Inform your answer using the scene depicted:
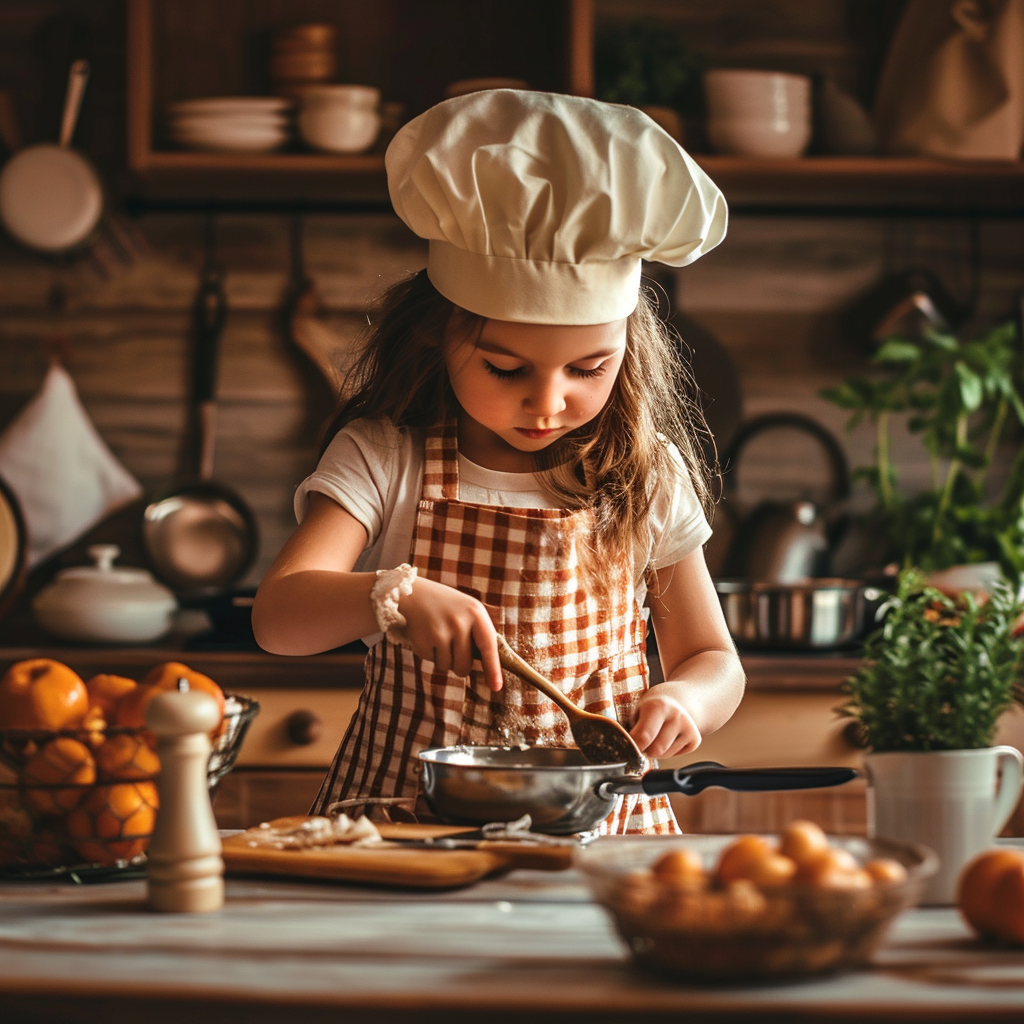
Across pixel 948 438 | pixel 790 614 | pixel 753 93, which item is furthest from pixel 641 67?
pixel 790 614

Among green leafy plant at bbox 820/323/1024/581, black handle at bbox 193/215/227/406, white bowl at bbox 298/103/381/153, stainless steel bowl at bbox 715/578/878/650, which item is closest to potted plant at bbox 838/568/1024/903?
stainless steel bowl at bbox 715/578/878/650

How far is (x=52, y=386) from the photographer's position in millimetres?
2287

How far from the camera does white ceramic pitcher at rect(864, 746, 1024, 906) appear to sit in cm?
73

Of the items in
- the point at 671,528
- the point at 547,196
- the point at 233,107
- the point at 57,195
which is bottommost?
the point at 671,528

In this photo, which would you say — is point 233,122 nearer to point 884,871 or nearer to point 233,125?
point 233,125

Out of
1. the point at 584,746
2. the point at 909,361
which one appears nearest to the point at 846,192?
the point at 909,361

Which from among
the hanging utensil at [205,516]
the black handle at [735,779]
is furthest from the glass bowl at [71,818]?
the hanging utensil at [205,516]

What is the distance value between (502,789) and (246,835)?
17 centimetres

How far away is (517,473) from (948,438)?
123 centimetres

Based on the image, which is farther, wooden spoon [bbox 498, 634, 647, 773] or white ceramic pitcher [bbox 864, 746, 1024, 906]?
wooden spoon [bbox 498, 634, 647, 773]

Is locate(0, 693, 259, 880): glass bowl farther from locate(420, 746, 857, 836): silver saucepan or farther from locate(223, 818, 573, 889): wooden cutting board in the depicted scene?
locate(420, 746, 857, 836): silver saucepan

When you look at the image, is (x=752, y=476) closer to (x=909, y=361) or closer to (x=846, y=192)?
(x=909, y=361)

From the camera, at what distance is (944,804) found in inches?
28.9

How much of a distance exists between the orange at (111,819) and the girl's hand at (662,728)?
38 centimetres
